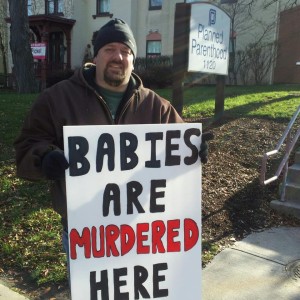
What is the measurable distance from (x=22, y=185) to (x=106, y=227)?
306 cm

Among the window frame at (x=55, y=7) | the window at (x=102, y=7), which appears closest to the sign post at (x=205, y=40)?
the window at (x=102, y=7)

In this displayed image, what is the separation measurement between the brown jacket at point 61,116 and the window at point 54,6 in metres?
23.2

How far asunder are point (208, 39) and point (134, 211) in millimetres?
4266

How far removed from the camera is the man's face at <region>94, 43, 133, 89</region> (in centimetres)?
216

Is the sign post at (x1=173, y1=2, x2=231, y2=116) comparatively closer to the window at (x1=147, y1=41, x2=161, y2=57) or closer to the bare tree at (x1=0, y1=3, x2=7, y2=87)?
the window at (x1=147, y1=41, x2=161, y2=57)

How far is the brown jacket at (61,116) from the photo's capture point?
212cm

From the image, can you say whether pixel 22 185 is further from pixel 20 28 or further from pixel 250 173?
pixel 20 28

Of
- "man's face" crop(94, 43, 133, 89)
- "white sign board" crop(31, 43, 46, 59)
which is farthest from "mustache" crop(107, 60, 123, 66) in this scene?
"white sign board" crop(31, 43, 46, 59)

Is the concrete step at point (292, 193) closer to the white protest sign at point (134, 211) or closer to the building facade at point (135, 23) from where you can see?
the white protest sign at point (134, 211)

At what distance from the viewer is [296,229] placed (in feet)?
14.5

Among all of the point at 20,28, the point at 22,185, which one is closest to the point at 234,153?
the point at 22,185

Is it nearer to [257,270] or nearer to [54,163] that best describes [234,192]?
[257,270]

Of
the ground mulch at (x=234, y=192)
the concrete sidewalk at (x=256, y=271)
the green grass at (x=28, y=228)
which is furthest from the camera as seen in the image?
the ground mulch at (x=234, y=192)

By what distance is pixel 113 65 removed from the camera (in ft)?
7.06
